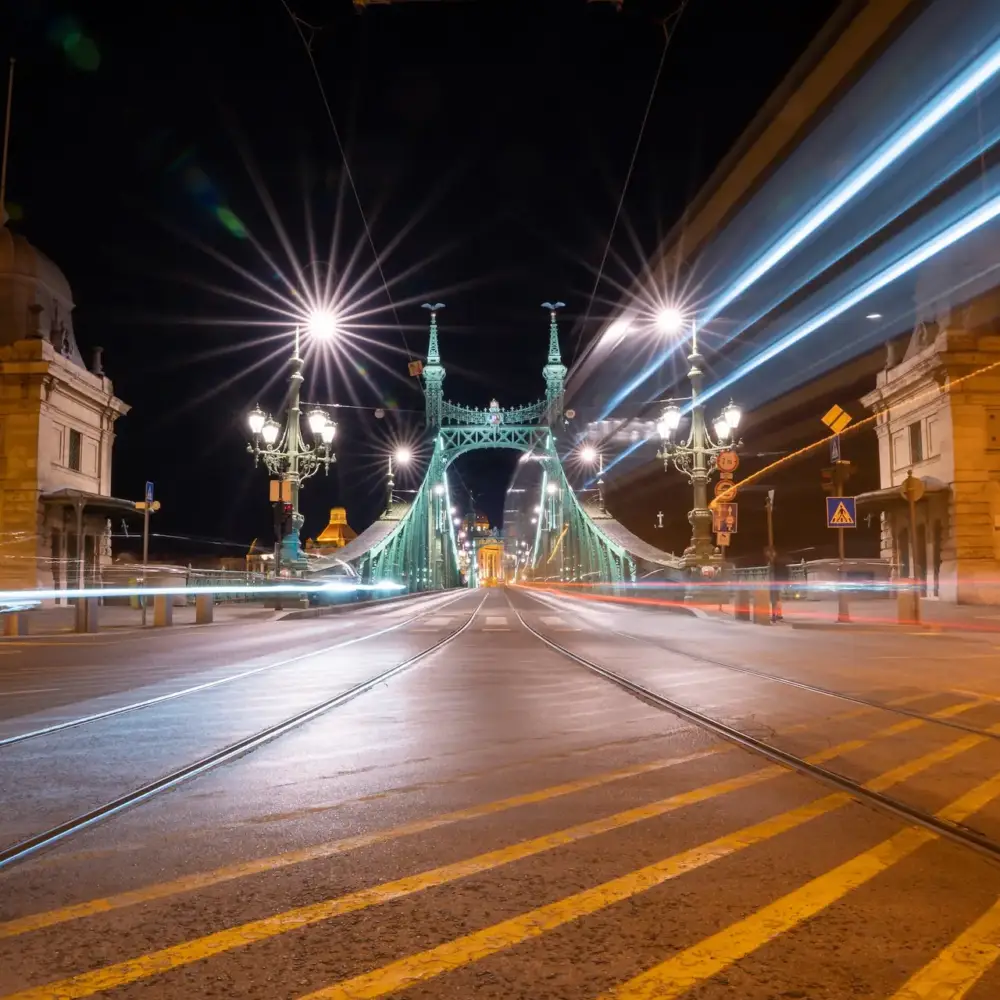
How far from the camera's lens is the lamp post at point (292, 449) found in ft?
83.4

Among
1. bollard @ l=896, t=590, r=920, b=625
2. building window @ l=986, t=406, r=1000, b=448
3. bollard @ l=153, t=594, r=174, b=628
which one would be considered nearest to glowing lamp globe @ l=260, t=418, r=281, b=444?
bollard @ l=153, t=594, r=174, b=628

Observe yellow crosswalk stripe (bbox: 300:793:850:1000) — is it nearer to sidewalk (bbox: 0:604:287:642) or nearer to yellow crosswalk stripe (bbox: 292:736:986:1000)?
yellow crosswalk stripe (bbox: 292:736:986:1000)

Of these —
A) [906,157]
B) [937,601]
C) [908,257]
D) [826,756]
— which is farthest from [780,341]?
[826,756]

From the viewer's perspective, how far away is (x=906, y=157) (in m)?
24.1

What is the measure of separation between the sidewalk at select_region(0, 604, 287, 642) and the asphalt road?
14141mm

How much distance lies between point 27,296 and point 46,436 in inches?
260

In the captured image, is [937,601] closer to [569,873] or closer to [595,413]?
[569,873]

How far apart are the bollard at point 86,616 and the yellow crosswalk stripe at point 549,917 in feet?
64.4

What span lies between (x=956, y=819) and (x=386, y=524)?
157 feet

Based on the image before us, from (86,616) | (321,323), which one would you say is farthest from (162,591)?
(321,323)

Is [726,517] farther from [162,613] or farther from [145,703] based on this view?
[145,703]

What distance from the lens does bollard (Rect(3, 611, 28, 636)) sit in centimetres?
1958

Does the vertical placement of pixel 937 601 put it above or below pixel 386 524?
below

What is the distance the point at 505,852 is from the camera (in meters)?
3.92
